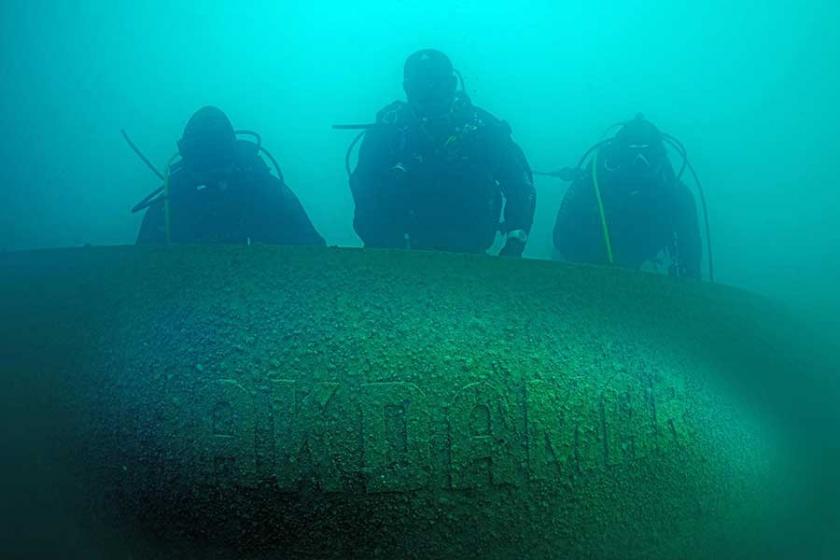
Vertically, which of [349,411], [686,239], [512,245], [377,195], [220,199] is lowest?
[349,411]

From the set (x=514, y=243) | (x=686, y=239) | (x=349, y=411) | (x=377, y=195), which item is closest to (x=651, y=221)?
(x=686, y=239)

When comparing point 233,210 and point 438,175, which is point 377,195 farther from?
point 233,210

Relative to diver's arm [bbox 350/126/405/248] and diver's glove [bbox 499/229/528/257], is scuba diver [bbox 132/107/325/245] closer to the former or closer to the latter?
diver's arm [bbox 350/126/405/248]

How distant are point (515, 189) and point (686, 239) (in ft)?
5.64

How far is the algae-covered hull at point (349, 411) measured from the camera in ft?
5.46

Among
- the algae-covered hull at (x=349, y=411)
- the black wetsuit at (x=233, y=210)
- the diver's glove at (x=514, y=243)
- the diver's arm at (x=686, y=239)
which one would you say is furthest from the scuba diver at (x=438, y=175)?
the algae-covered hull at (x=349, y=411)

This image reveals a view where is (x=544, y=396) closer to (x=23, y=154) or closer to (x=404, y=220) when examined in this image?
(x=404, y=220)

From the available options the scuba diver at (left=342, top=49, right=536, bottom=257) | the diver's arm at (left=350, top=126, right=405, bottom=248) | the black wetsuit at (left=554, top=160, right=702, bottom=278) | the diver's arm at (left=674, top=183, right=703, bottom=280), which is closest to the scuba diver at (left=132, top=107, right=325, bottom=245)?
the diver's arm at (left=350, top=126, right=405, bottom=248)

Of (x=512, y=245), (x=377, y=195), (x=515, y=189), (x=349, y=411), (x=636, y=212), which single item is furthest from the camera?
(x=636, y=212)

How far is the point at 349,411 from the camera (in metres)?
1.65

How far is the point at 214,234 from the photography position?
436cm

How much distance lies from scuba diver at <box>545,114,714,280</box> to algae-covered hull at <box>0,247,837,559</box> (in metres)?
2.85

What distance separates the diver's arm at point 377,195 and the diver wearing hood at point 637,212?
5.43ft

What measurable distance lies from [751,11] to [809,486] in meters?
32.4
